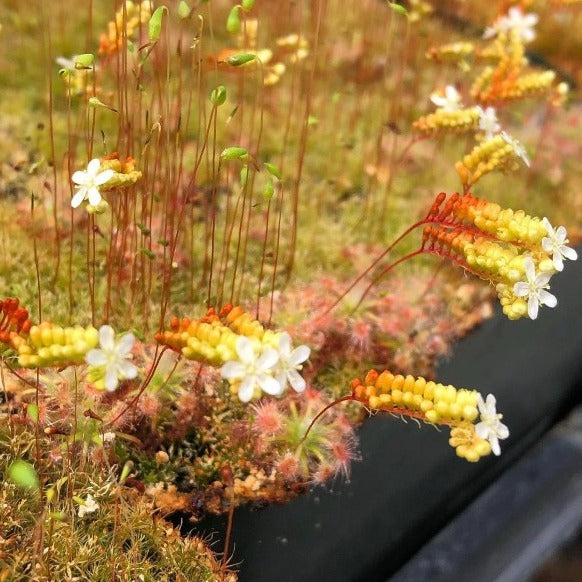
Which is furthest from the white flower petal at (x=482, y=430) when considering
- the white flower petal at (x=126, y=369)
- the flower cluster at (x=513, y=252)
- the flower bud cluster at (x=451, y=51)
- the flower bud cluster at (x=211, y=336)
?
the flower bud cluster at (x=451, y=51)

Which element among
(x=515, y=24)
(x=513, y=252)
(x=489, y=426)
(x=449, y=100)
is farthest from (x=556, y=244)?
(x=515, y=24)

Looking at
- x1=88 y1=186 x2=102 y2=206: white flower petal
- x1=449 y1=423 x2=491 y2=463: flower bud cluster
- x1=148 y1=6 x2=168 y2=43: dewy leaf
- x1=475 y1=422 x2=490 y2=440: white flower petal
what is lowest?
x1=449 y1=423 x2=491 y2=463: flower bud cluster

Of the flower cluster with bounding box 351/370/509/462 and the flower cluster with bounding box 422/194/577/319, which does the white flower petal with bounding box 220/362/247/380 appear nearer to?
the flower cluster with bounding box 351/370/509/462

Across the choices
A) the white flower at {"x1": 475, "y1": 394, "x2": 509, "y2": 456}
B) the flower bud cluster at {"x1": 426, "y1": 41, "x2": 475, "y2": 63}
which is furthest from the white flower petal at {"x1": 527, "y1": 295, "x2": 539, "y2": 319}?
the flower bud cluster at {"x1": 426, "y1": 41, "x2": 475, "y2": 63}

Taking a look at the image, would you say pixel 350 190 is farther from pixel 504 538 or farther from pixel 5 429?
pixel 5 429

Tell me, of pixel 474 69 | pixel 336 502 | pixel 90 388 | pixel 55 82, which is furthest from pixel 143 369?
pixel 474 69

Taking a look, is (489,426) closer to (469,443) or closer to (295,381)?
(469,443)
